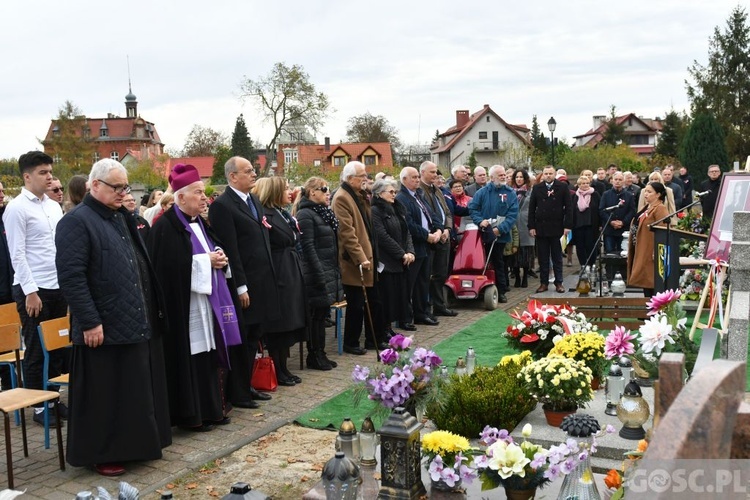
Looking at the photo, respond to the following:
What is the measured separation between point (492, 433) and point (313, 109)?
46673mm

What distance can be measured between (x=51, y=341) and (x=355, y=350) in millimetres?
3708

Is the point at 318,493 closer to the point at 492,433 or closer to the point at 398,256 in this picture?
the point at 492,433

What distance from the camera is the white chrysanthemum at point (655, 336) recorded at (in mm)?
5797

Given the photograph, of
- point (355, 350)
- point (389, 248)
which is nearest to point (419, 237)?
point (389, 248)

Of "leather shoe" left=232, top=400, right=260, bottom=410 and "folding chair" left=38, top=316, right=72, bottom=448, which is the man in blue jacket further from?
"folding chair" left=38, top=316, right=72, bottom=448

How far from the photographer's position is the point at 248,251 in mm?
6793

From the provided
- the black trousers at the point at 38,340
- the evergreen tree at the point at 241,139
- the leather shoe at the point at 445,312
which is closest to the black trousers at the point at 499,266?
the leather shoe at the point at 445,312

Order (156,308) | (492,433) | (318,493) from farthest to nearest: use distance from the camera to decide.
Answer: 1. (156,308)
2. (492,433)
3. (318,493)

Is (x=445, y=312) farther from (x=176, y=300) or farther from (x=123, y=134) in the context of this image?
(x=123, y=134)

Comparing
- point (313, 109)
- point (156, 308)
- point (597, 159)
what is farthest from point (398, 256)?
point (313, 109)

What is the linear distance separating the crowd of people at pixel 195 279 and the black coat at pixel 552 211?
1.81m

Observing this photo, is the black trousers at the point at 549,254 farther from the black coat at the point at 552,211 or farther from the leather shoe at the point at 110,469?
the leather shoe at the point at 110,469

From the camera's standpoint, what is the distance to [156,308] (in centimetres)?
550

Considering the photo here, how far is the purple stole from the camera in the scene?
19.9 ft
